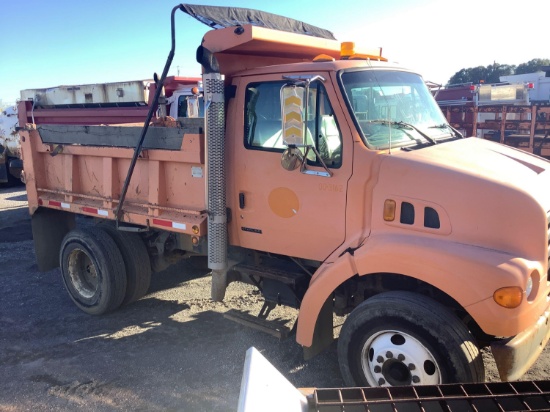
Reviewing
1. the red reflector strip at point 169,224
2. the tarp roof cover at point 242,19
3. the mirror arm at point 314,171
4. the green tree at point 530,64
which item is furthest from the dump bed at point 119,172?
the green tree at point 530,64

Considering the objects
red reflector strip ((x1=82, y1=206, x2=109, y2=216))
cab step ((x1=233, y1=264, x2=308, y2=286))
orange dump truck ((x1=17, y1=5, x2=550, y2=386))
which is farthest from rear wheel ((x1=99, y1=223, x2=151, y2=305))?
cab step ((x1=233, y1=264, x2=308, y2=286))

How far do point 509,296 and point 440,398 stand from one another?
119 centimetres

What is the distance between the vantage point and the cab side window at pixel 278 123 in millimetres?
3631

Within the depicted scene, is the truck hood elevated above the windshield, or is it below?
below

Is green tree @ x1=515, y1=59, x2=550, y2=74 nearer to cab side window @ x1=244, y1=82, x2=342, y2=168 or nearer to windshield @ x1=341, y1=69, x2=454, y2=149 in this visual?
windshield @ x1=341, y1=69, x2=454, y2=149

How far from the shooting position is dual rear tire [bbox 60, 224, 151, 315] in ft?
17.1

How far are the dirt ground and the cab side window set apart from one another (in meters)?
1.91

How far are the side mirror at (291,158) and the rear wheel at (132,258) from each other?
246 centimetres

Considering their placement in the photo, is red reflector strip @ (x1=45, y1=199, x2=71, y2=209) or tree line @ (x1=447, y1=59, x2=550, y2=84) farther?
tree line @ (x1=447, y1=59, x2=550, y2=84)

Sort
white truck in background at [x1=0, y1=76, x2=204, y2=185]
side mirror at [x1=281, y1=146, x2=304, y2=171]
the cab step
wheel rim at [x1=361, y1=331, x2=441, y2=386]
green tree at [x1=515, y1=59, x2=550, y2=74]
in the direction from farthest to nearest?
green tree at [x1=515, y1=59, x2=550, y2=74] < white truck in background at [x1=0, y1=76, x2=204, y2=185] < the cab step < side mirror at [x1=281, y1=146, x2=304, y2=171] < wheel rim at [x1=361, y1=331, x2=441, y2=386]

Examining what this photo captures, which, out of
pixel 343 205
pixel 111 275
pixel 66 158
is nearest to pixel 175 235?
pixel 111 275

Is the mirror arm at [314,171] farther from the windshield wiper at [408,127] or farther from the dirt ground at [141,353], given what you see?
the dirt ground at [141,353]

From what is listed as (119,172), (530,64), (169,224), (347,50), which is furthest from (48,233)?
(530,64)

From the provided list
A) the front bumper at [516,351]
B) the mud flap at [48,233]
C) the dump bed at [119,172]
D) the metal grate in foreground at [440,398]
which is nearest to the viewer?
the metal grate in foreground at [440,398]
